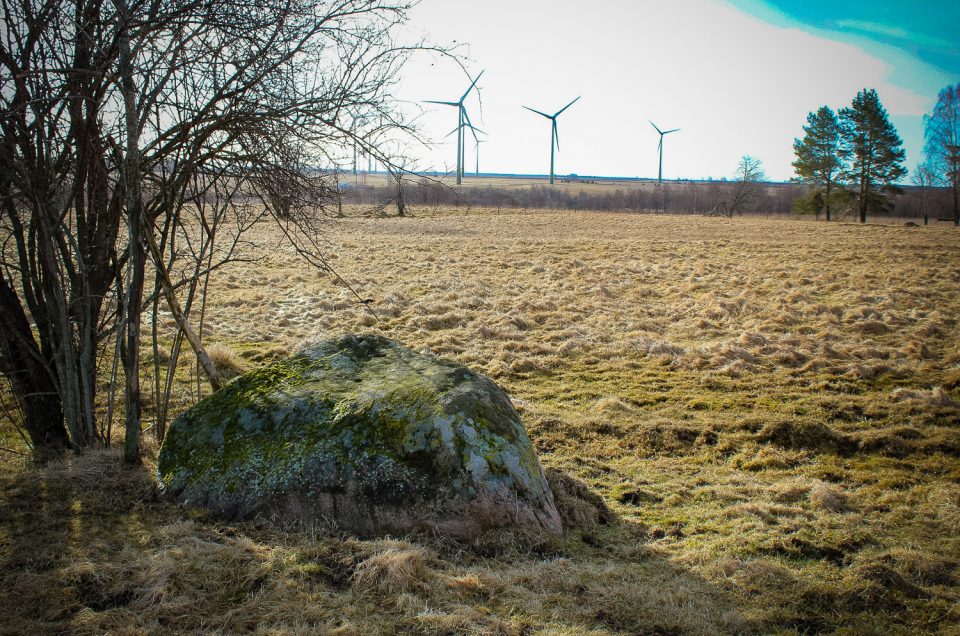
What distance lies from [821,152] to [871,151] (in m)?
4.47

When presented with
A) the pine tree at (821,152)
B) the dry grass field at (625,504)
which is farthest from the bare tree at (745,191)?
the dry grass field at (625,504)

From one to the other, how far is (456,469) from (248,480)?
166cm

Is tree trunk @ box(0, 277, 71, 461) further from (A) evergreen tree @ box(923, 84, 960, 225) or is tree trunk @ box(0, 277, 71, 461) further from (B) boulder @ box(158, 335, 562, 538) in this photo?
(A) evergreen tree @ box(923, 84, 960, 225)

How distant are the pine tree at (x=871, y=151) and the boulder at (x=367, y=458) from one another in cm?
6009

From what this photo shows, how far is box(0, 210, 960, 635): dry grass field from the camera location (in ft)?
11.3

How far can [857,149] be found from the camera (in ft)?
174

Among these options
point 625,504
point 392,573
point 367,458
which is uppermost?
point 367,458

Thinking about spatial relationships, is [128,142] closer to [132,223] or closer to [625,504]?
[132,223]

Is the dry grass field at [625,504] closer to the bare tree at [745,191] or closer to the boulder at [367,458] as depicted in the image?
the boulder at [367,458]

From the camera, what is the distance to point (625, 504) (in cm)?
559

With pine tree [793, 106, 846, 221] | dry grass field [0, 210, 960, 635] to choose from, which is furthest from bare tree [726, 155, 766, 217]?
dry grass field [0, 210, 960, 635]

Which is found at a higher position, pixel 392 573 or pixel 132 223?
pixel 132 223

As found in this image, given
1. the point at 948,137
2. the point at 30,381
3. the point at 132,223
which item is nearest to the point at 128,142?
the point at 132,223

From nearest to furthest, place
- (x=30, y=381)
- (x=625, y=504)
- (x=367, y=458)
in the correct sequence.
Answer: (x=367, y=458) < (x=625, y=504) < (x=30, y=381)
